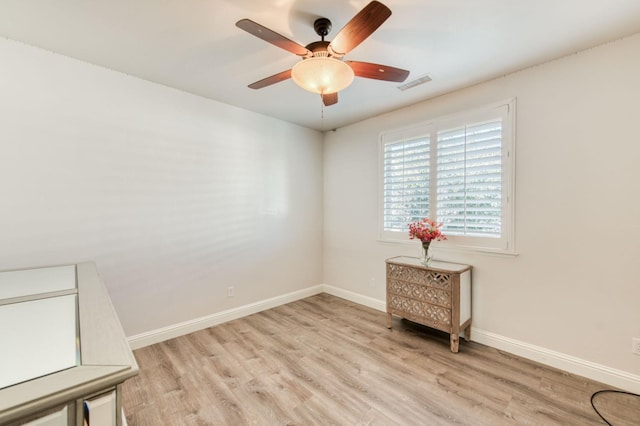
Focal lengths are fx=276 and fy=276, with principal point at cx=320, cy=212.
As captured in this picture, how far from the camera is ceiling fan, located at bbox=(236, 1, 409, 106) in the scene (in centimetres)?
140

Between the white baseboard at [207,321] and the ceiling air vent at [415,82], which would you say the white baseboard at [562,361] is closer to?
the white baseboard at [207,321]

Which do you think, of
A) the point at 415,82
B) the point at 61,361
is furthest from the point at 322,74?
the point at 61,361

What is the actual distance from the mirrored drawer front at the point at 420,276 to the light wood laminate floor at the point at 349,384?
0.60 metres

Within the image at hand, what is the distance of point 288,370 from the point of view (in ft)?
7.51

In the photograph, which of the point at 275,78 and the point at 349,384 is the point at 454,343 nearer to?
the point at 349,384

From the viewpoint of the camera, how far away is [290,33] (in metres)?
1.97

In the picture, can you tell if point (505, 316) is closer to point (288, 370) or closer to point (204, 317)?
point (288, 370)

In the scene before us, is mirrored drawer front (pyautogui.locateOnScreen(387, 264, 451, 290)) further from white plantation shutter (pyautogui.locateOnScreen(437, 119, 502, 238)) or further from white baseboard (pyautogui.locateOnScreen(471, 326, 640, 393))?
white baseboard (pyautogui.locateOnScreen(471, 326, 640, 393))

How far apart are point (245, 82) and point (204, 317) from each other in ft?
8.36

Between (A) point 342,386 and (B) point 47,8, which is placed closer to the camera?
(B) point 47,8

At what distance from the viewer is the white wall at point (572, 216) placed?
203 centimetres

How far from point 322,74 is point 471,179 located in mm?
1917

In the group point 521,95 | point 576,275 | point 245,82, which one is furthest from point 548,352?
point 245,82

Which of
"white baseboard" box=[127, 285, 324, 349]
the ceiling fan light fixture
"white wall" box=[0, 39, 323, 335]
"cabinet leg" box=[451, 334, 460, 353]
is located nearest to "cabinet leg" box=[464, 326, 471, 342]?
"cabinet leg" box=[451, 334, 460, 353]
